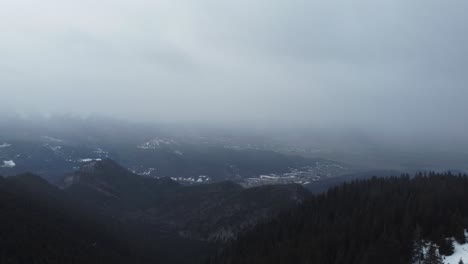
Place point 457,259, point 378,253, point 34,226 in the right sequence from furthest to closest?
point 34,226 < point 378,253 < point 457,259

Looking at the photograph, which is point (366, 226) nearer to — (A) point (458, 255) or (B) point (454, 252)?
(B) point (454, 252)

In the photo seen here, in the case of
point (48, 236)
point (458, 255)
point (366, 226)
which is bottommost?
point (48, 236)

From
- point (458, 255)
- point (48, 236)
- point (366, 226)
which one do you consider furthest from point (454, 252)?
point (48, 236)

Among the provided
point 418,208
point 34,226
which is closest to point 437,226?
point 418,208

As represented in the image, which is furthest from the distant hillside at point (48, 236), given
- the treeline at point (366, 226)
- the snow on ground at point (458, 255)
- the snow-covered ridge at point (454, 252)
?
the snow on ground at point (458, 255)

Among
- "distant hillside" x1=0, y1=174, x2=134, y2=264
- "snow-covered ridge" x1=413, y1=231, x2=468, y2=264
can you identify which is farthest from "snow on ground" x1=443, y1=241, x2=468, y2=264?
"distant hillside" x1=0, y1=174, x2=134, y2=264

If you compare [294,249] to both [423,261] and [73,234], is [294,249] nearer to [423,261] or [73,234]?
[423,261]

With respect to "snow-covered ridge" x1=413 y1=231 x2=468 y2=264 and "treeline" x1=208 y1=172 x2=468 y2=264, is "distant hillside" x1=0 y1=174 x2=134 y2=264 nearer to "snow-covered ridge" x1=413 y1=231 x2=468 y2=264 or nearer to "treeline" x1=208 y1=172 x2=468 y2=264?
"treeline" x1=208 y1=172 x2=468 y2=264
